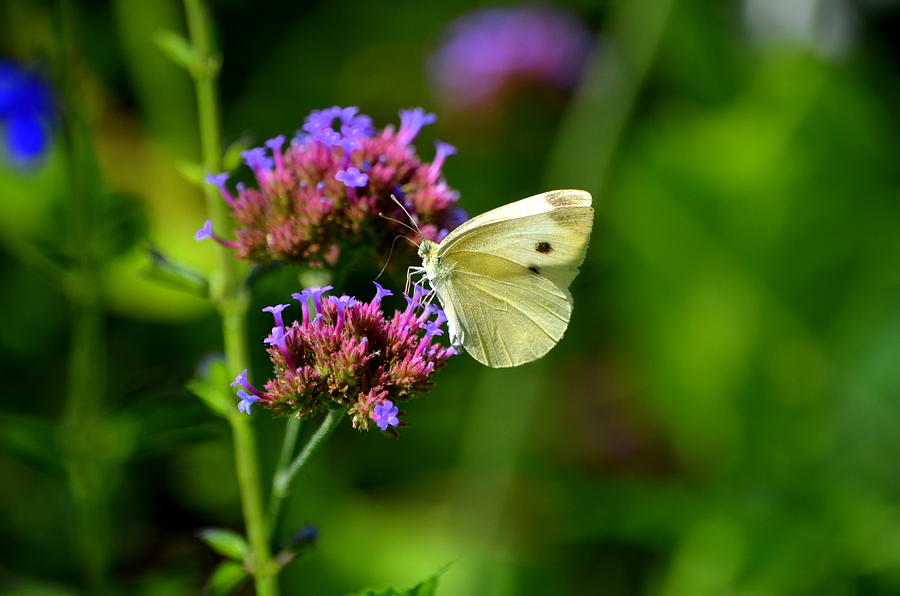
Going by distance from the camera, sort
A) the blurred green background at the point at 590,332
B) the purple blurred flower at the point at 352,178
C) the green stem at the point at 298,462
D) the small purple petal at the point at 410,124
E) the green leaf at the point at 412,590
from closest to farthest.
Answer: the green leaf at the point at 412,590 → the green stem at the point at 298,462 → the purple blurred flower at the point at 352,178 → the small purple petal at the point at 410,124 → the blurred green background at the point at 590,332

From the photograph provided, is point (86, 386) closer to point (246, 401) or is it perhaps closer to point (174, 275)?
point (174, 275)

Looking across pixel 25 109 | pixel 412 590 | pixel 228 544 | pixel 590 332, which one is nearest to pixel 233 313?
pixel 228 544

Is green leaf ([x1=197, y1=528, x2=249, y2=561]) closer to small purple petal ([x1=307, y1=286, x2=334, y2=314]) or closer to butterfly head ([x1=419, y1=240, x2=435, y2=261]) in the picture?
small purple petal ([x1=307, y1=286, x2=334, y2=314])

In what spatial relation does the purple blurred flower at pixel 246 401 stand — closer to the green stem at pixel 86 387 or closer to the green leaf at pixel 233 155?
the green leaf at pixel 233 155

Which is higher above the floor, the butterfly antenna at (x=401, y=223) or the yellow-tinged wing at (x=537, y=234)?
the butterfly antenna at (x=401, y=223)

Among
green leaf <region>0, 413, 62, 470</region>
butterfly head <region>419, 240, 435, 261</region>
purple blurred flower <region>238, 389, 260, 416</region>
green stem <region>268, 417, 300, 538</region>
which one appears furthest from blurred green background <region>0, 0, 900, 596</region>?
purple blurred flower <region>238, 389, 260, 416</region>

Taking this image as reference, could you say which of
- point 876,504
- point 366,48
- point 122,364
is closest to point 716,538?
point 876,504

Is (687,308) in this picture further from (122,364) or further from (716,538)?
(122,364)

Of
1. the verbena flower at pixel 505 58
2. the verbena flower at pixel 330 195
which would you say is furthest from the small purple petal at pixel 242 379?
the verbena flower at pixel 505 58
